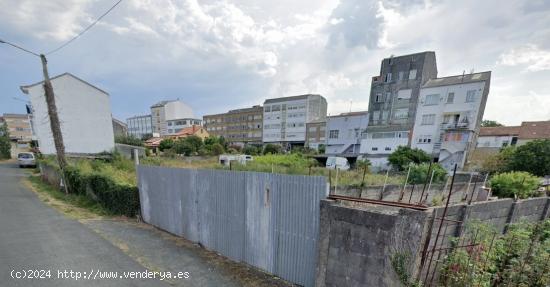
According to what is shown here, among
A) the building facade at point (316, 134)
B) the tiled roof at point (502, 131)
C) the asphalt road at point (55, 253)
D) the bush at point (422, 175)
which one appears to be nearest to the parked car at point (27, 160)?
the asphalt road at point (55, 253)

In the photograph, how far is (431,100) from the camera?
91.6 feet

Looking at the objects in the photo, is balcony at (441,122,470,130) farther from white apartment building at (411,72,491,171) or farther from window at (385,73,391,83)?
window at (385,73,391,83)

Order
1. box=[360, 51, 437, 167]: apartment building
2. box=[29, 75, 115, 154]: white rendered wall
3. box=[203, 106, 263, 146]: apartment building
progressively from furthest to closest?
box=[203, 106, 263, 146]: apartment building
box=[360, 51, 437, 167]: apartment building
box=[29, 75, 115, 154]: white rendered wall

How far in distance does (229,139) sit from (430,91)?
49.4m

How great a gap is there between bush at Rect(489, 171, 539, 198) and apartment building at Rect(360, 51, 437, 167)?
20.4m

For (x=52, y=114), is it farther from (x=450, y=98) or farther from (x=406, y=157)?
(x=450, y=98)

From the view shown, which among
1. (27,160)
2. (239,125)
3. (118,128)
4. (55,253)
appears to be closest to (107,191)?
(55,253)

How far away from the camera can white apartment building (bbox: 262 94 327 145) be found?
50.2 meters

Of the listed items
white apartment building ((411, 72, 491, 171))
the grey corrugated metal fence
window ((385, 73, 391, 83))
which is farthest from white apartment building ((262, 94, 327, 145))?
the grey corrugated metal fence

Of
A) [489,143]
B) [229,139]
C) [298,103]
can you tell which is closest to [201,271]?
[489,143]

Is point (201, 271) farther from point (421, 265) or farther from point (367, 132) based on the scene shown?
point (367, 132)

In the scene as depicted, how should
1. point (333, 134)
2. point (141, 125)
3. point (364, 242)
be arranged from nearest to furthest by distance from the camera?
point (364, 242) < point (333, 134) < point (141, 125)

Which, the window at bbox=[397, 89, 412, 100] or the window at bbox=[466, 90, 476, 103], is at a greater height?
the window at bbox=[397, 89, 412, 100]

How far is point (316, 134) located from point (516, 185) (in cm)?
3960
